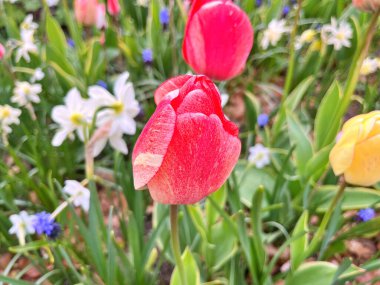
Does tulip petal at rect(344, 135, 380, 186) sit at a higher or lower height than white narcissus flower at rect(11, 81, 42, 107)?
higher

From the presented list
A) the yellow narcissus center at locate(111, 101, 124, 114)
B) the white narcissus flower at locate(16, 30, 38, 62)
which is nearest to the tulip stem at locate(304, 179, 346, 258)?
the yellow narcissus center at locate(111, 101, 124, 114)

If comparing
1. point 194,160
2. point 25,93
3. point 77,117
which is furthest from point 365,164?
point 25,93

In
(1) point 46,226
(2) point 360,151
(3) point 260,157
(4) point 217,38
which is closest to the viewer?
(2) point 360,151

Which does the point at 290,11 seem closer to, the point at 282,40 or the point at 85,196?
the point at 282,40

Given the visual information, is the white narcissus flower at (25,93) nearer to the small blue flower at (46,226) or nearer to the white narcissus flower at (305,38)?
the small blue flower at (46,226)

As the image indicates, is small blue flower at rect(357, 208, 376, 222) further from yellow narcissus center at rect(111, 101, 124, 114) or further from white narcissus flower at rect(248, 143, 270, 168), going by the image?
yellow narcissus center at rect(111, 101, 124, 114)

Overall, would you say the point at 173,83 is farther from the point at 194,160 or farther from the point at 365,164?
the point at 365,164
